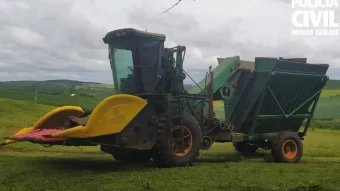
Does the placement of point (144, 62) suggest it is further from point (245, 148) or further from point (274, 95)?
point (245, 148)

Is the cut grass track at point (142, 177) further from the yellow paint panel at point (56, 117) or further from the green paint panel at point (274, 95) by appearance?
the green paint panel at point (274, 95)

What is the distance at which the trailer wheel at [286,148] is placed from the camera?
11.3 m

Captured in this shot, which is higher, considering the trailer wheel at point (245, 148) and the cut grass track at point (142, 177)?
the cut grass track at point (142, 177)

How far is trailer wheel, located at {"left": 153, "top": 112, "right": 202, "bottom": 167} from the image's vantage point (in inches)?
360

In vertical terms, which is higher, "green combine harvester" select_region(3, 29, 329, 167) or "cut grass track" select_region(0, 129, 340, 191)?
"green combine harvester" select_region(3, 29, 329, 167)

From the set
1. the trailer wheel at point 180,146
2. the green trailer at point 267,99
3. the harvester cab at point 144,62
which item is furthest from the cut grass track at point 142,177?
the green trailer at point 267,99

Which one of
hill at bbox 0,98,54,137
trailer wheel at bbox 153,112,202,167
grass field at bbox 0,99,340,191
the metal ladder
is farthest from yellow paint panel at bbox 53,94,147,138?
hill at bbox 0,98,54,137

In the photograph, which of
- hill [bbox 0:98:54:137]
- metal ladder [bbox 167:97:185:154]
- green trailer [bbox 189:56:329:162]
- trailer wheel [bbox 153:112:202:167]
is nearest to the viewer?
trailer wheel [bbox 153:112:202:167]

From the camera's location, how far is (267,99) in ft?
36.9

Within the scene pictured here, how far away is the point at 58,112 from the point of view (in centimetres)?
1038

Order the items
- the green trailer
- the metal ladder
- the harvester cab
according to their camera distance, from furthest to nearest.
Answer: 1. the green trailer
2. the harvester cab
3. the metal ladder

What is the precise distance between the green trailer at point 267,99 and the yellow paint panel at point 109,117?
9.11ft

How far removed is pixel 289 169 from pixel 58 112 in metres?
5.65

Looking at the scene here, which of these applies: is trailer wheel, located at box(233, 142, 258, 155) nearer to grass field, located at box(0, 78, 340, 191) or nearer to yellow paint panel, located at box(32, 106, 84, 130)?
grass field, located at box(0, 78, 340, 191)
